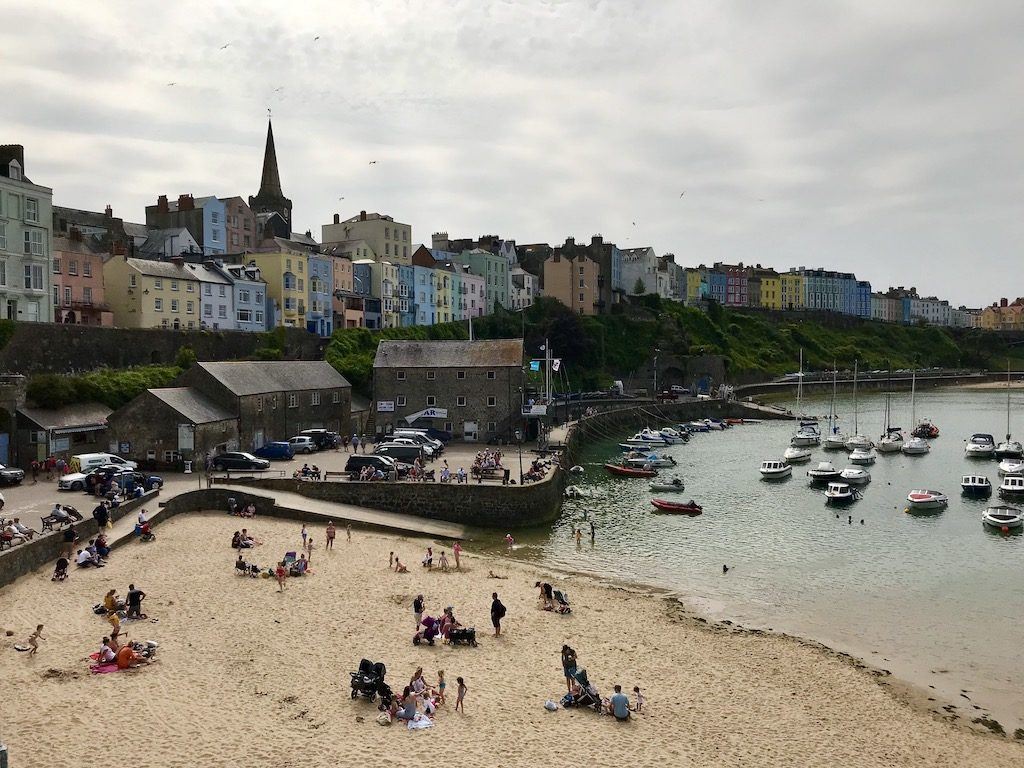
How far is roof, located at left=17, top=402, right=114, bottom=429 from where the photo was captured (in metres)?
43.7

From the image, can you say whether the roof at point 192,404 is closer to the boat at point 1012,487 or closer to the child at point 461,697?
the child at point 461,697

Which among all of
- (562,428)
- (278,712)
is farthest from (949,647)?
(562,428)

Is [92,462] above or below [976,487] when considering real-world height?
above

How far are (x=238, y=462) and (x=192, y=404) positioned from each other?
187 inches

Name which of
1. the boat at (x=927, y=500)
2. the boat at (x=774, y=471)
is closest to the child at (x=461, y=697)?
the boat at (x=927, y=500)

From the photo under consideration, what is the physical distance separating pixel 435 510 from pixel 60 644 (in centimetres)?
2019

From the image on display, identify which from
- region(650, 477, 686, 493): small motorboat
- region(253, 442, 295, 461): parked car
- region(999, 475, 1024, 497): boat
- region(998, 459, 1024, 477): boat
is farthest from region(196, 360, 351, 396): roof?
region(998, 459, 1024, 477): boat

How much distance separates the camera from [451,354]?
193ft

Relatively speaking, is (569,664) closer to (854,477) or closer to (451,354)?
(854,477)

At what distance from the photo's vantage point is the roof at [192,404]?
4334 centimetres

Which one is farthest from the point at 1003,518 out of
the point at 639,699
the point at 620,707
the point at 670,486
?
the point at 620,707

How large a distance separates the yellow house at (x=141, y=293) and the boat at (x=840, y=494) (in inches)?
1905

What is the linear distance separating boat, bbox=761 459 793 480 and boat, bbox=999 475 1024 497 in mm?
12558

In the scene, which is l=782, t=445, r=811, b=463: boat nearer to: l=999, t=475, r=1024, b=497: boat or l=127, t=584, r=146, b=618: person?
l=999, t=475, r=1024, b=497: boat
